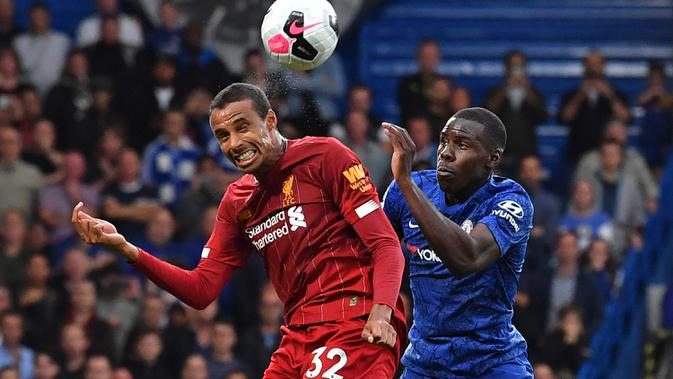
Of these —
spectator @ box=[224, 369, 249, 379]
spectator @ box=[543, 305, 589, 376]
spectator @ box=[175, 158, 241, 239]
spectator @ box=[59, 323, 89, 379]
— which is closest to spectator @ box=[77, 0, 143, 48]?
spectator @ box=[175, 158, 241, 239]

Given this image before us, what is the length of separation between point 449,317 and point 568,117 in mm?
8406

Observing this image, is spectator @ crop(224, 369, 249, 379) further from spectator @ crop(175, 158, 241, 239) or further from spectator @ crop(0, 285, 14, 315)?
spectator @ crop(0, 285, 14, 315)

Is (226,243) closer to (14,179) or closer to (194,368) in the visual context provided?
(194,368)

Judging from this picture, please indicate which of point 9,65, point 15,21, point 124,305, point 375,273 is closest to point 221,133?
point 375,273

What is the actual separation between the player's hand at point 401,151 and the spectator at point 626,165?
7.66 meters

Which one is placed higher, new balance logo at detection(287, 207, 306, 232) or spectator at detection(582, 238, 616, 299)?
new balance logo at detection(287, 207, 306, 232)

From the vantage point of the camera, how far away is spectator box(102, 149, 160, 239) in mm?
12703

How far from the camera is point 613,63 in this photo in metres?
16.5

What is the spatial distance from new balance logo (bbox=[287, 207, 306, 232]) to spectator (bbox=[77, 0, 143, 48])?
28.3 feet

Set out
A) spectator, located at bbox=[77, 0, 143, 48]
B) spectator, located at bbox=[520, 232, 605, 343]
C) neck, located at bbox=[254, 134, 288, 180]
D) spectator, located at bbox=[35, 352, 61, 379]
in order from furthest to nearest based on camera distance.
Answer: spectator, located at bbox=[77, 0, 143, 48], spectator, located at bbox=[520, 232, 605, 343], spectator, located at bbox=[35, 352, 61, 379], neck, located at bbox=[254, 134, 288, 180]

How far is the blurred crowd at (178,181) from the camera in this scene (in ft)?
38.4

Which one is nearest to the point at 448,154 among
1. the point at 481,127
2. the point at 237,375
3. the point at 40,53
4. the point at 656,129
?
the point at 481,127

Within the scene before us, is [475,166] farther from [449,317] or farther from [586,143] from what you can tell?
[586,143]

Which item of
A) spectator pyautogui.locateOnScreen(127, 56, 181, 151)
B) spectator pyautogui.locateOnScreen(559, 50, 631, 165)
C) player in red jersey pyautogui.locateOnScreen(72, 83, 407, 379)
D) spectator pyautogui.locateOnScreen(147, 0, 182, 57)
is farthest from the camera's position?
spectator pyautogui.locateOnScreen(147, 0, 182, 57)
